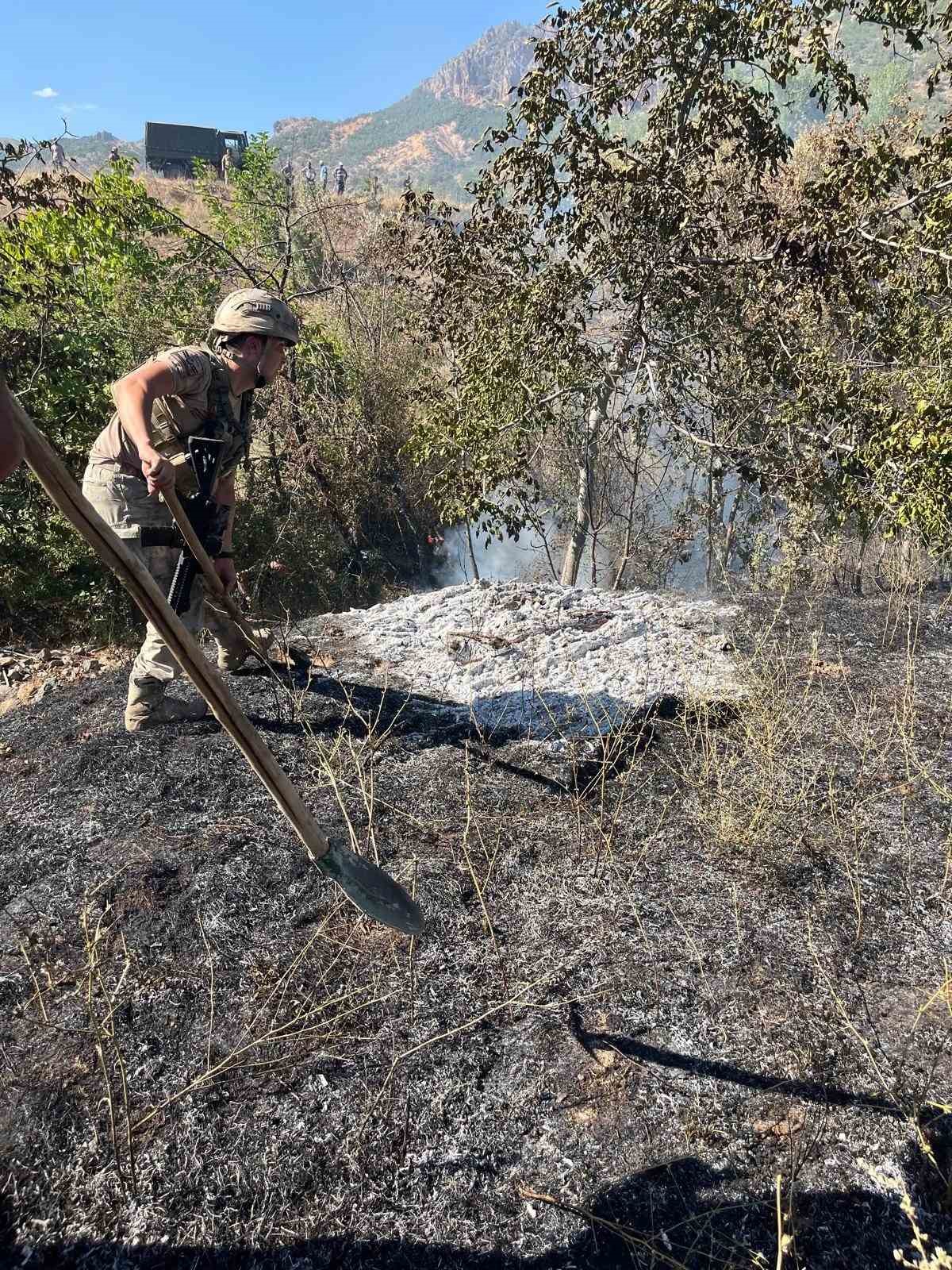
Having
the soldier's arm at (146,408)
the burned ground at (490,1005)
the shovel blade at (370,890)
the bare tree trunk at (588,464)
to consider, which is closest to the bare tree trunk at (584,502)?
the bare tree trunk at (588,464)

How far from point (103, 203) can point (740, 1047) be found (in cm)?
628

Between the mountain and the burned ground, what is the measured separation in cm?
10197

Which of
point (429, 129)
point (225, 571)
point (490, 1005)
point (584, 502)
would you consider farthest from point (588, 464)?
point (429, 129)

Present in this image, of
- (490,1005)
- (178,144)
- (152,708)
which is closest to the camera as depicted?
(490,1005)

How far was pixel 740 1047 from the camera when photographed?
167 centimetres

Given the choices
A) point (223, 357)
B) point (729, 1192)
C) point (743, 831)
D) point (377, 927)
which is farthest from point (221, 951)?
point (223, 357)

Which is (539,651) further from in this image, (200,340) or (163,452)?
(200,340)

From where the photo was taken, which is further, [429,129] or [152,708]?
[429,129]

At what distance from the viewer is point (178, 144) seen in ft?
92.0

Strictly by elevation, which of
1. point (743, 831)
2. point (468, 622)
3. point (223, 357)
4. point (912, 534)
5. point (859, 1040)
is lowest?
point (859, 1040)

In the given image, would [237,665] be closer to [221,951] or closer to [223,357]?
[223,357]

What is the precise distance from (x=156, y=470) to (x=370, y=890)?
1.55 m

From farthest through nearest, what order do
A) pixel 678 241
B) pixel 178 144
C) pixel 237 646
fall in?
1. pixel 178 144
2. pixel 678 241
3. pixel 237 646

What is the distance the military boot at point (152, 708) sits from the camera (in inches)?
115
